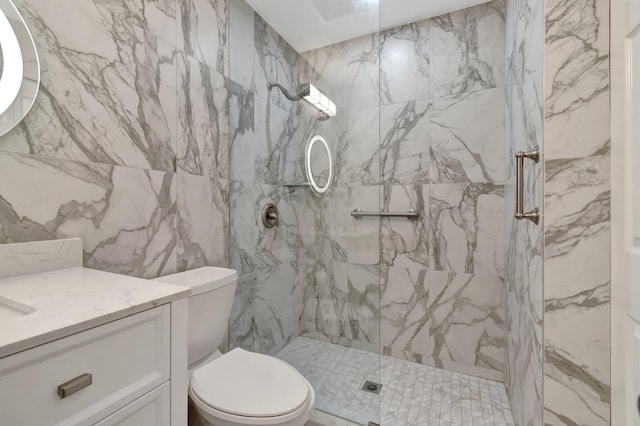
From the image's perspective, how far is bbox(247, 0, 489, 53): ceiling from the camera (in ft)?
5.45

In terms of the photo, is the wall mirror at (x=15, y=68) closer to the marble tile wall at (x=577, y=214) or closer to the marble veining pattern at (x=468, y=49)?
the marble tile wall at (x=577, y=214)

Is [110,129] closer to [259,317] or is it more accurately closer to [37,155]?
[37,155]

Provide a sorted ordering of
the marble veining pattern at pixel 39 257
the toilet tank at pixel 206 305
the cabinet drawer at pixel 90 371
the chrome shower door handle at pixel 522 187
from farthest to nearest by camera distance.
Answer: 1. the toilet tank at pixel 206 305
2. the chrome shower door handle at pixel 522 187
3. the marble veining pattern at pixel 39 257
4. the cabinet drawer at pixel 90 371

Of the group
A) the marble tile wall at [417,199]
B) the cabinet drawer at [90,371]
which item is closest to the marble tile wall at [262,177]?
the marble tile wall at [417,199]

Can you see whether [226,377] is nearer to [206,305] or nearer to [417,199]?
[206,305]

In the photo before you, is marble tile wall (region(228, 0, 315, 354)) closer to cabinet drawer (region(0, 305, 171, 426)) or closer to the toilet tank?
the toilet tank

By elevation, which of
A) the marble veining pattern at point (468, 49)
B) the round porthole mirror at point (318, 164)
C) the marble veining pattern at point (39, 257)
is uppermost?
the marble veining pattern at point (468, 49)

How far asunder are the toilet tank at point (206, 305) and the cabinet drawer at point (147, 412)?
0.46 metres

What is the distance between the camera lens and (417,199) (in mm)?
2084

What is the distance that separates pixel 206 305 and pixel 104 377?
0.64 m

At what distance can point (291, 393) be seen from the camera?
3.59 ft

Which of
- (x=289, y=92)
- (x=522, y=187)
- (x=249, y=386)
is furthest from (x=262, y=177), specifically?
(x=522, y=187)

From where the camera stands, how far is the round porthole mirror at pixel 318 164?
1.73 metres

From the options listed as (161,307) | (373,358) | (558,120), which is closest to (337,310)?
(373,358)
